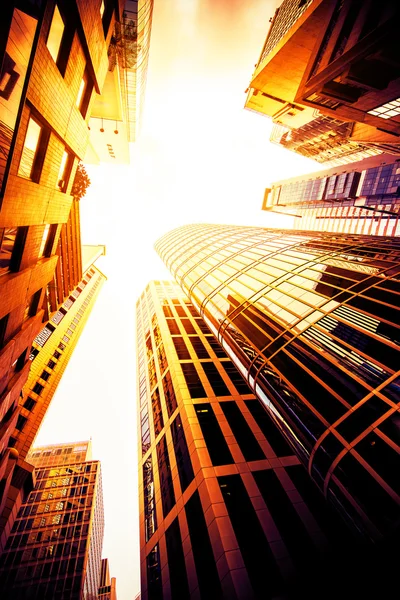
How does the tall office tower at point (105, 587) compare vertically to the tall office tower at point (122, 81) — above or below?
below

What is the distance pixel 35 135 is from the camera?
9750mm

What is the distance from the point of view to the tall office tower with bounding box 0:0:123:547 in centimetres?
771

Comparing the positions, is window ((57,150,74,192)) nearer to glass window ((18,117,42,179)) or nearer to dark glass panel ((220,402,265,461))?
glass window ((18,117,42,179))

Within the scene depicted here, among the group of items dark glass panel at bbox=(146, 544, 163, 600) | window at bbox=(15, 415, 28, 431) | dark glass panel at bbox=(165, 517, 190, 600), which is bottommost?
dark glass panel at bbox=(146, 544, 163, 600)

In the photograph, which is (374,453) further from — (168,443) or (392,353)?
(168,443)

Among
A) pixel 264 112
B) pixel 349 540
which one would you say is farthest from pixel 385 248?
pixel 264 112

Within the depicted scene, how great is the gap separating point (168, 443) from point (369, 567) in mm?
22012

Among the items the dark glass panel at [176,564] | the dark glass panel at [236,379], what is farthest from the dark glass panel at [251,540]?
the dark glass panel at [236,379]

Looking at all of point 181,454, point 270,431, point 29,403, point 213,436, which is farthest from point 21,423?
point 270,431

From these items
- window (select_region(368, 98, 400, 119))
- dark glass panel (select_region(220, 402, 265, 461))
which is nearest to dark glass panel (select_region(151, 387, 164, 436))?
dark glass panel (select_region(220, 402, 265, 461))

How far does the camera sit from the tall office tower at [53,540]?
44750 mm

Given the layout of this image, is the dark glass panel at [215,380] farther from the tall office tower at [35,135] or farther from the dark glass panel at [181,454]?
the tall office tower at [35,135]

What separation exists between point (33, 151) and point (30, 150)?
0.97 feet

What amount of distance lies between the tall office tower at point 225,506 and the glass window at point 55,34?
18.1 m
